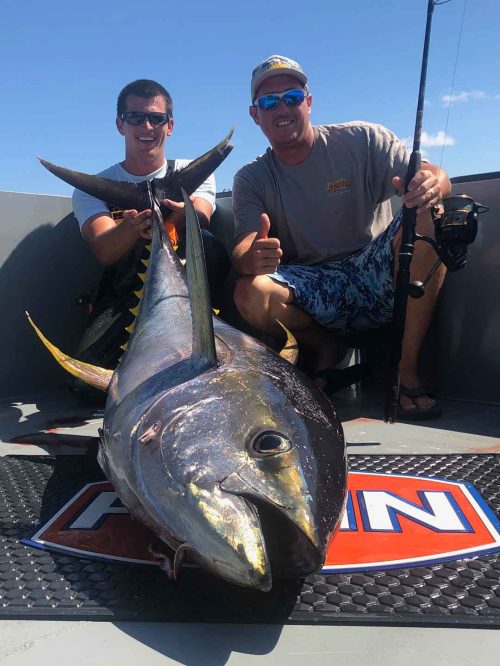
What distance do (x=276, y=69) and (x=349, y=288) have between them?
1.17 metres

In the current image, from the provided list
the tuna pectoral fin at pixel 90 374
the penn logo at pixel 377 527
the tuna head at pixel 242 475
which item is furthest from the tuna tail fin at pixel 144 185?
the tuna head at pixel 242 475

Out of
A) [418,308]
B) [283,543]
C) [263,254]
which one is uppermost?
[263,254]

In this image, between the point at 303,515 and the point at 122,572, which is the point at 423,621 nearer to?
the point at 303,515

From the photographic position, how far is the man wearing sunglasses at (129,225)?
2.84 meters

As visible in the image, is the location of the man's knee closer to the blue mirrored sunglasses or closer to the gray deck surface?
the blue mirrored sunglasses

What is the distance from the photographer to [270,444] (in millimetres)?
1034

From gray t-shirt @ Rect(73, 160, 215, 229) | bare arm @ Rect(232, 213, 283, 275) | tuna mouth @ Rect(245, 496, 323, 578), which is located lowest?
tuna mouth @ Rect(245, 496, 323, 578)

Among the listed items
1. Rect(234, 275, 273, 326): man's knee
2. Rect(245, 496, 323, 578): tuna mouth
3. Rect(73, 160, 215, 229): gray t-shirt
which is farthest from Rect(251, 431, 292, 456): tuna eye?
Rect(73, 160, 215, 229): gray t-shirt

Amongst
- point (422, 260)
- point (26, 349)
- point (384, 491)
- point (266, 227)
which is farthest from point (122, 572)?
point (26, 349)

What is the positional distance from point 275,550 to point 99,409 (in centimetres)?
195

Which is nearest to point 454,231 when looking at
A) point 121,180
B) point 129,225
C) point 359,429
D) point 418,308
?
point 418,308

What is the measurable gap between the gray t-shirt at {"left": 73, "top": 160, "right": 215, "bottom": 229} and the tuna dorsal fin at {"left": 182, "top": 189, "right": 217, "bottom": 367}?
177 cm

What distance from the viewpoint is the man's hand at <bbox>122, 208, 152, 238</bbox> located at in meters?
2.62

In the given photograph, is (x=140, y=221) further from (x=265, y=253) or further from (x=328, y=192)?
(x=328, y=192)
